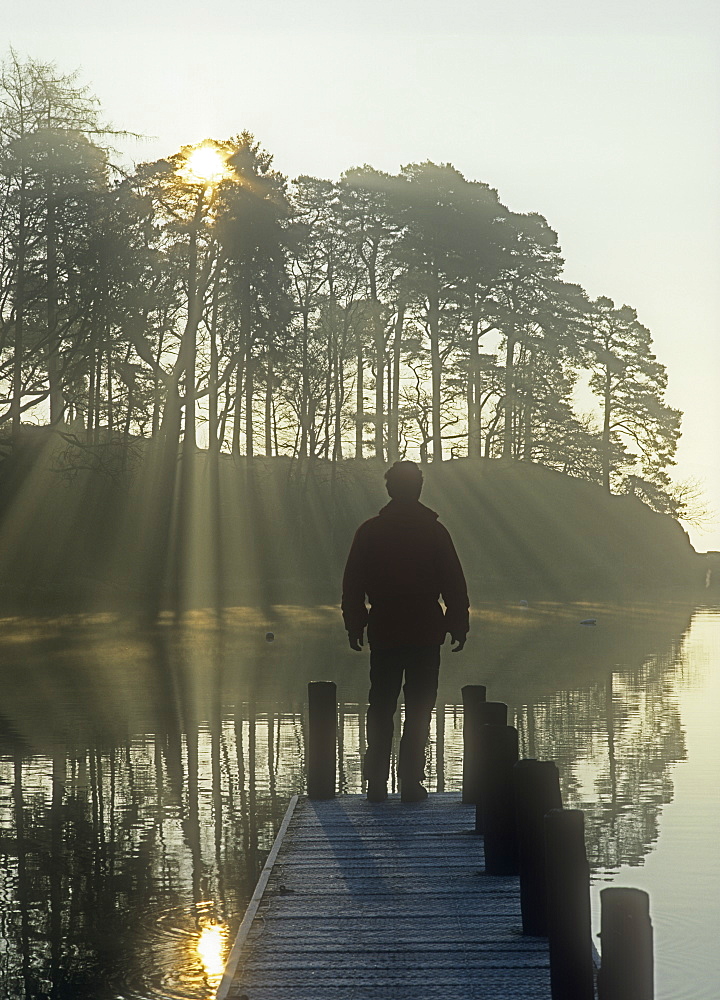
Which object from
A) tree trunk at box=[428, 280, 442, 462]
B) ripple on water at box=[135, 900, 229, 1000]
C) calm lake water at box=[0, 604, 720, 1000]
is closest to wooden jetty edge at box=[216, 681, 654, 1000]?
ripple on water at box=[135, 900, 229, 1000]

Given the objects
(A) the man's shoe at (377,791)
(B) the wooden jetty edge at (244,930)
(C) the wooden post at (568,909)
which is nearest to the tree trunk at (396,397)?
(A) the man's shoe at (377,791)

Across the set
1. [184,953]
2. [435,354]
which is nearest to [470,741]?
[184,953]

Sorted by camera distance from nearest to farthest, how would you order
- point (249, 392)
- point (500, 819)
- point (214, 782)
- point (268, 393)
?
point (500, 819), point (214, 782), point (249, 392), point (268, 393)

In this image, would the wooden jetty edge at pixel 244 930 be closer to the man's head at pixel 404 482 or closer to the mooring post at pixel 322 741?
the mooring post at pixel 322 741

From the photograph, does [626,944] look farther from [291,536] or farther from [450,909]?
[291,536]

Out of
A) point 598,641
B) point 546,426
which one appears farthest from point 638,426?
point 598,641

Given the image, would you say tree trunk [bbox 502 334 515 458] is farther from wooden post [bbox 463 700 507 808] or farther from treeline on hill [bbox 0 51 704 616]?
wooden post [bbox 463 700 507 808]

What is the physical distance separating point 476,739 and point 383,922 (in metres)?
Result: 3.25

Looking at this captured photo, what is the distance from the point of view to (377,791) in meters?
10.0

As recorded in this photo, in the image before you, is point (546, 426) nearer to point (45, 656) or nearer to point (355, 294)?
point (355, 294)

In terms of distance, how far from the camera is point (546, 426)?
6856 centimetres

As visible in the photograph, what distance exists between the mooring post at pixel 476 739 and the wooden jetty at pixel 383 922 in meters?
0.34

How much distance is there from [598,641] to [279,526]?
22.8 metres

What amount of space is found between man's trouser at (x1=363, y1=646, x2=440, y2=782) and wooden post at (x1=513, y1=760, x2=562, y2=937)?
99.0 inches
